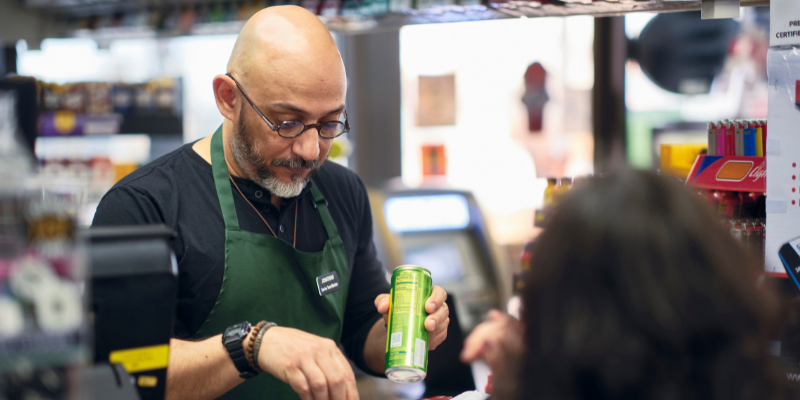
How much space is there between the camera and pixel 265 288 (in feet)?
5.55

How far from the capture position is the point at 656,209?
762 millimetres

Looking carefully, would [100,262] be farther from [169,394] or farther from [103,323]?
[169,394]

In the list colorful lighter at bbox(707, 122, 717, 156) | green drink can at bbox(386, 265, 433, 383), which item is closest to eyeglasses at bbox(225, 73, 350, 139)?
green drink can at bbox(386, 265, 433, 383)

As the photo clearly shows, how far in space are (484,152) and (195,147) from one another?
3.81 m

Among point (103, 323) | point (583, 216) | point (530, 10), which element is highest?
point (530, 10)

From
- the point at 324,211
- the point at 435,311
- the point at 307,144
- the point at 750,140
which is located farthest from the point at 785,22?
the point at 324,211

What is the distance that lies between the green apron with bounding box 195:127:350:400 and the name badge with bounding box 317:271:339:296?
17 millimetres

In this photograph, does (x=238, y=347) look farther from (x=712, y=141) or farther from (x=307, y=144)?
(x=712, y=141)

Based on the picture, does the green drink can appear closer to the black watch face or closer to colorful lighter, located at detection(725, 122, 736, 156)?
the black watch face

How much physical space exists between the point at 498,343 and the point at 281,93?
1.00 metres

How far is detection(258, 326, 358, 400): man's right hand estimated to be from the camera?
1256 mm

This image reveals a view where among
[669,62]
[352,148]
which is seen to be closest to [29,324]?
[669,62]

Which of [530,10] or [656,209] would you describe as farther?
[530,10]

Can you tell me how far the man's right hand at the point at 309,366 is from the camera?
4.12ft
